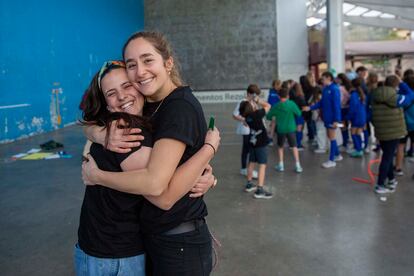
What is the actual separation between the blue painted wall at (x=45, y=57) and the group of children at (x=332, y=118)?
6720mm

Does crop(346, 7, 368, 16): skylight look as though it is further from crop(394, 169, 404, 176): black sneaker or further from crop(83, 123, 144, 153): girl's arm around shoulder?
crop(83, 123, 144, 153): girl's arm around shoulder

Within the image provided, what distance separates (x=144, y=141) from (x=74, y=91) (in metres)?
12.9

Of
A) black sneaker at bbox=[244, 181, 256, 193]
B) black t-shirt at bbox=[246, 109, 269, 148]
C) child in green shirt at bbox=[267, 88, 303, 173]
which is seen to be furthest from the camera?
child in green shirt at bbox=[267, 88, 303, 173]

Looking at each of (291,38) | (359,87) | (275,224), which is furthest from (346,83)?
(291,38)

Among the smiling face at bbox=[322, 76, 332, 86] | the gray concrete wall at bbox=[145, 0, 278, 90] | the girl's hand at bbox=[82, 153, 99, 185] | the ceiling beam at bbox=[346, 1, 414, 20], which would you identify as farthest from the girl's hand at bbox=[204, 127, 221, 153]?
the gray concrete wall at bbox=[145, 0, 278, 90]

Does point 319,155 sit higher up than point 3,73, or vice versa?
point 3,73

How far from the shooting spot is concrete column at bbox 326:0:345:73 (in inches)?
442

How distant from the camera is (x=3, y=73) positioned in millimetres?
9609

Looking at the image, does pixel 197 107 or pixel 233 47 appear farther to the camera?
pixel 233 47

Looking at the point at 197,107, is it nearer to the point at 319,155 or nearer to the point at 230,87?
the point at 319,155

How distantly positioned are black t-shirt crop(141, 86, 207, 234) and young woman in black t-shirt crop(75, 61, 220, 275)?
4 centimetres

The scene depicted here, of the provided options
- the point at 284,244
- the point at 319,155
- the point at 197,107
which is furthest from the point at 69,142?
the point at 197,107

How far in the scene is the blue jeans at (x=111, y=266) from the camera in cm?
143

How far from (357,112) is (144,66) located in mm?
6709
